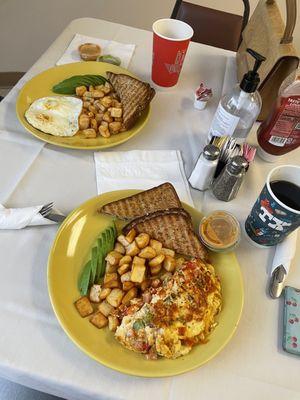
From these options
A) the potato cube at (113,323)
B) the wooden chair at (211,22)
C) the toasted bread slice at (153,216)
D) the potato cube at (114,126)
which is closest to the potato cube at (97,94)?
the potato cube at (114,126)

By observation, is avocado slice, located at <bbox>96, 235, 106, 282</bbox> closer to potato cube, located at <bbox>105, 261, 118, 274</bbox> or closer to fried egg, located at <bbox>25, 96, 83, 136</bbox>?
potato cube, located at <bbox>105, 261, 118, 274</bbox>

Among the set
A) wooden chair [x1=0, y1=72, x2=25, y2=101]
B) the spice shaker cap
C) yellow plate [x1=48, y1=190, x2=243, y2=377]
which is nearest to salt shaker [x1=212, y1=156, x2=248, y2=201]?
the spice shaker cap

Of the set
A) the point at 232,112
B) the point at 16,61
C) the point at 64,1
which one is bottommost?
the point at 16,61

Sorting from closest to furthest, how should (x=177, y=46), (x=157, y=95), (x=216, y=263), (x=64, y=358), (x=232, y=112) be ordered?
(x=64, y=358) < (x=216, y=263) < (x=232, y=112) < (x=177, y=46) < (x=157, y=95)

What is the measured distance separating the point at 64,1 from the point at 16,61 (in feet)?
1.67

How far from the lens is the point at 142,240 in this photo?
75 cm

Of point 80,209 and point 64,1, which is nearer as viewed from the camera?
point 80,209

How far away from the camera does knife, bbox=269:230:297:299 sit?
0.75 m

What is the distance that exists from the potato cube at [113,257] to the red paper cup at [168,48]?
0.68 metres

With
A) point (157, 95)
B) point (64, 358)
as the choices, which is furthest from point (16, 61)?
point (64, 358)

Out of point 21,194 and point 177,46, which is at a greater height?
point 177,46

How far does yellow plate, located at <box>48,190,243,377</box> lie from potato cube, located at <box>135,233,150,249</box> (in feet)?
0.33

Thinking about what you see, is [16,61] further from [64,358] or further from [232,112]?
[64,358]

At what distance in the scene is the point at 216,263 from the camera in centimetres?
77
